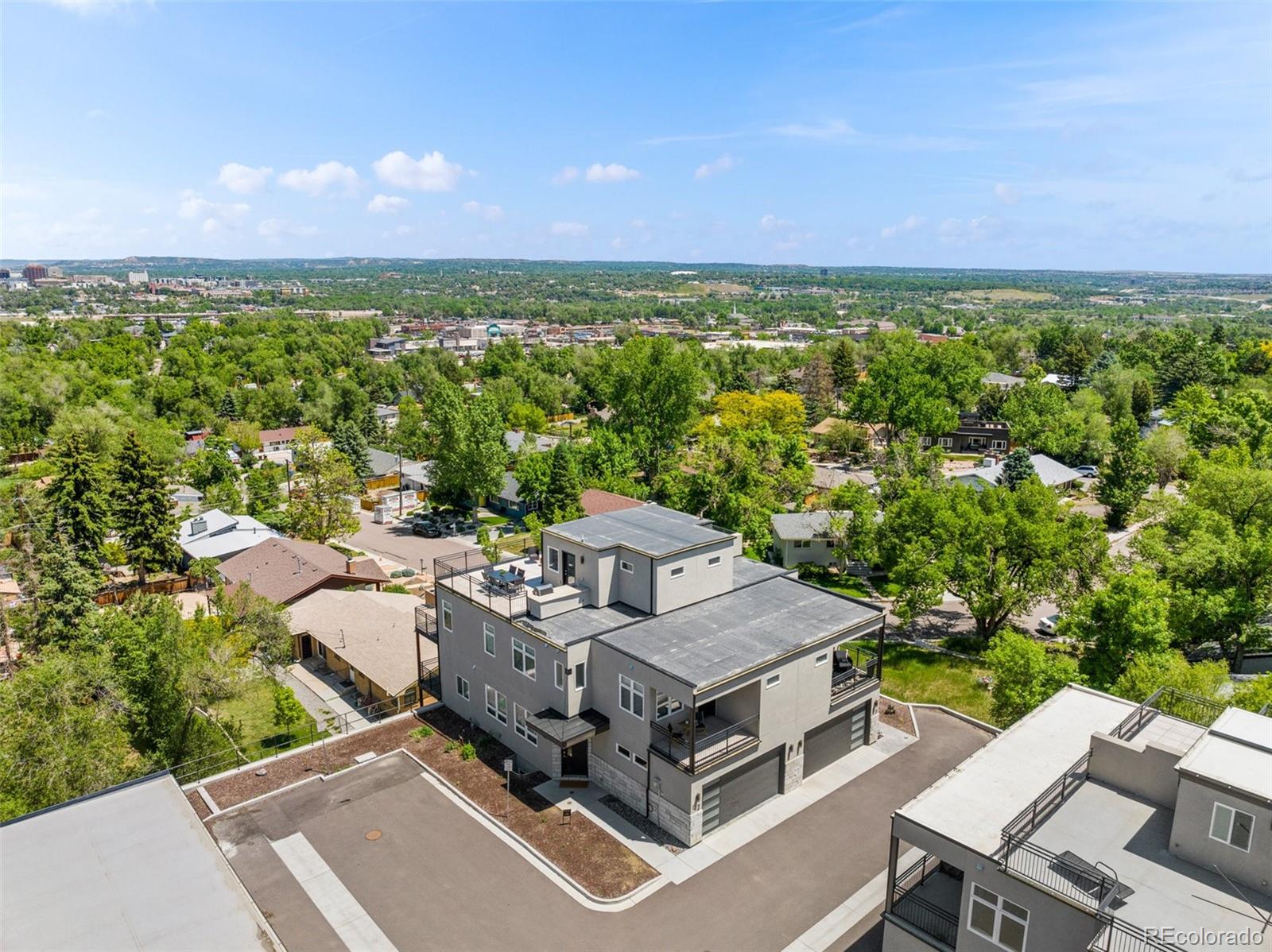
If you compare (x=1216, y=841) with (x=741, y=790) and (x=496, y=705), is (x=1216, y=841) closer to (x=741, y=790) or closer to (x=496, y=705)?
(x=741, y=790)

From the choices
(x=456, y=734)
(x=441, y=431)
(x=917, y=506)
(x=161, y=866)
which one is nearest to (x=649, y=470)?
(x=441, y=431)

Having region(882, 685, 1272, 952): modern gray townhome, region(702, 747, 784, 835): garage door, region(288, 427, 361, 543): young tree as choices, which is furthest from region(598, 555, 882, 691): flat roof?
region(288, 427, 361, 543): young tree

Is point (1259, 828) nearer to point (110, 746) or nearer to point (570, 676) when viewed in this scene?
point (570, 676)

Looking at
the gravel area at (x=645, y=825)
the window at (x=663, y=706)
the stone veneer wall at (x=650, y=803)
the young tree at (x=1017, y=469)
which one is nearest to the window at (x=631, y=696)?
the window at (x=663, y=706)

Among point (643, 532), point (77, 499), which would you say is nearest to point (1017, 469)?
point (643, 532)

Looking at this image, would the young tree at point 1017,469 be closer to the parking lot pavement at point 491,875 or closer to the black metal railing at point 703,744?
the parking lot pavement at point 491,875

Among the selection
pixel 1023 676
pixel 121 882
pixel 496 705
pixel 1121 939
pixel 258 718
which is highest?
pixel 1121 939

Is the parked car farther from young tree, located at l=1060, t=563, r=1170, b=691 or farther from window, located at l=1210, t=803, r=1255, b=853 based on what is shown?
window, located at l=1210, t=803, r=1255, b=853
